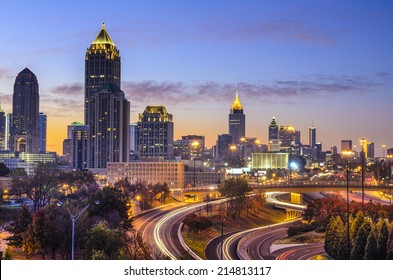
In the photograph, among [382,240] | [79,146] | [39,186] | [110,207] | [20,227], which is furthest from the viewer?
[79,146]

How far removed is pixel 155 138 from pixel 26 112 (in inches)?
1381

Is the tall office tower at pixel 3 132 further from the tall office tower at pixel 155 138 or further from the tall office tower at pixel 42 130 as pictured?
the tall office tower at pixel 155 138

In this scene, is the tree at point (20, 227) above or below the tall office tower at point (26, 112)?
below

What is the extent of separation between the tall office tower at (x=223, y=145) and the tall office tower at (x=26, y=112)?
31.7 metres

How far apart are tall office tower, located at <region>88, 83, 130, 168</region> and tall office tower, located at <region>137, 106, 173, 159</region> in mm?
5965

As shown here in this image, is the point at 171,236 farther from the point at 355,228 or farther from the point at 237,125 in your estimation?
the point at 237,125

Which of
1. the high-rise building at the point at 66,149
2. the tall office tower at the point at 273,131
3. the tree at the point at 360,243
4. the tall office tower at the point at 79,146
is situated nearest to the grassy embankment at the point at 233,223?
the tree at the point at 360,243

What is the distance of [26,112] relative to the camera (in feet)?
331

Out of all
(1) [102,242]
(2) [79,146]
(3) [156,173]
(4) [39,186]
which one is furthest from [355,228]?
(2) [79,146]

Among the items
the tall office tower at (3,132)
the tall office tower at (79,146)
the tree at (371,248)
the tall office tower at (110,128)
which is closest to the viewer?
the tree at (371,248)

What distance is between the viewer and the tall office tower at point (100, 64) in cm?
9912

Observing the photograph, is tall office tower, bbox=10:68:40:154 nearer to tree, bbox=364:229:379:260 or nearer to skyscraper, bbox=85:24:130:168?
skyscraper, bbox=85:24:130:168
